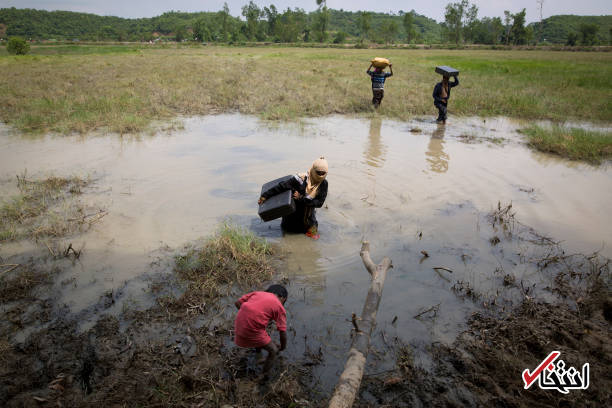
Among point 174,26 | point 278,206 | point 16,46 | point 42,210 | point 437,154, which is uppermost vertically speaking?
point 174,26

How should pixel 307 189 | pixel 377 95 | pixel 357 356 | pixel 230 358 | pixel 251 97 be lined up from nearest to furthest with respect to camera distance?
pixel 357 356 < pixel 230 358 < pixel 307 189 < pixel 377 95 < pixel 251 97

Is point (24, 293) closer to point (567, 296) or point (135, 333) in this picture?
point (135, 333)

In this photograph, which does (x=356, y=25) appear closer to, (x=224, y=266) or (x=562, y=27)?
(x=562, y=27)

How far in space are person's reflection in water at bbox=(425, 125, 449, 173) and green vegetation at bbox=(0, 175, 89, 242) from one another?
6.63 metres

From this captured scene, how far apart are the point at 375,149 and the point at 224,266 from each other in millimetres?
5843

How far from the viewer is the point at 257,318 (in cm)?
261

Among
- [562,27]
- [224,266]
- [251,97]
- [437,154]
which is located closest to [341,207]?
[224,266]

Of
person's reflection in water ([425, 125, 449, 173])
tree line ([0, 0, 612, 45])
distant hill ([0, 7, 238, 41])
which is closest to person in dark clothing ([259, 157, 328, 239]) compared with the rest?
person's reflection in water ([425, 125, 449, 173])

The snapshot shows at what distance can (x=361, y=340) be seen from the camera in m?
2.57

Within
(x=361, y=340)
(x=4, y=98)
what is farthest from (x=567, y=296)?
(x=4, y=98)

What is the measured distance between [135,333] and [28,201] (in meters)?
4.00

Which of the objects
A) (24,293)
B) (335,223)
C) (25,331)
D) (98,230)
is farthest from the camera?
(335,223)

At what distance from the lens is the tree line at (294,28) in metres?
79.4

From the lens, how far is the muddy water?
363cm
